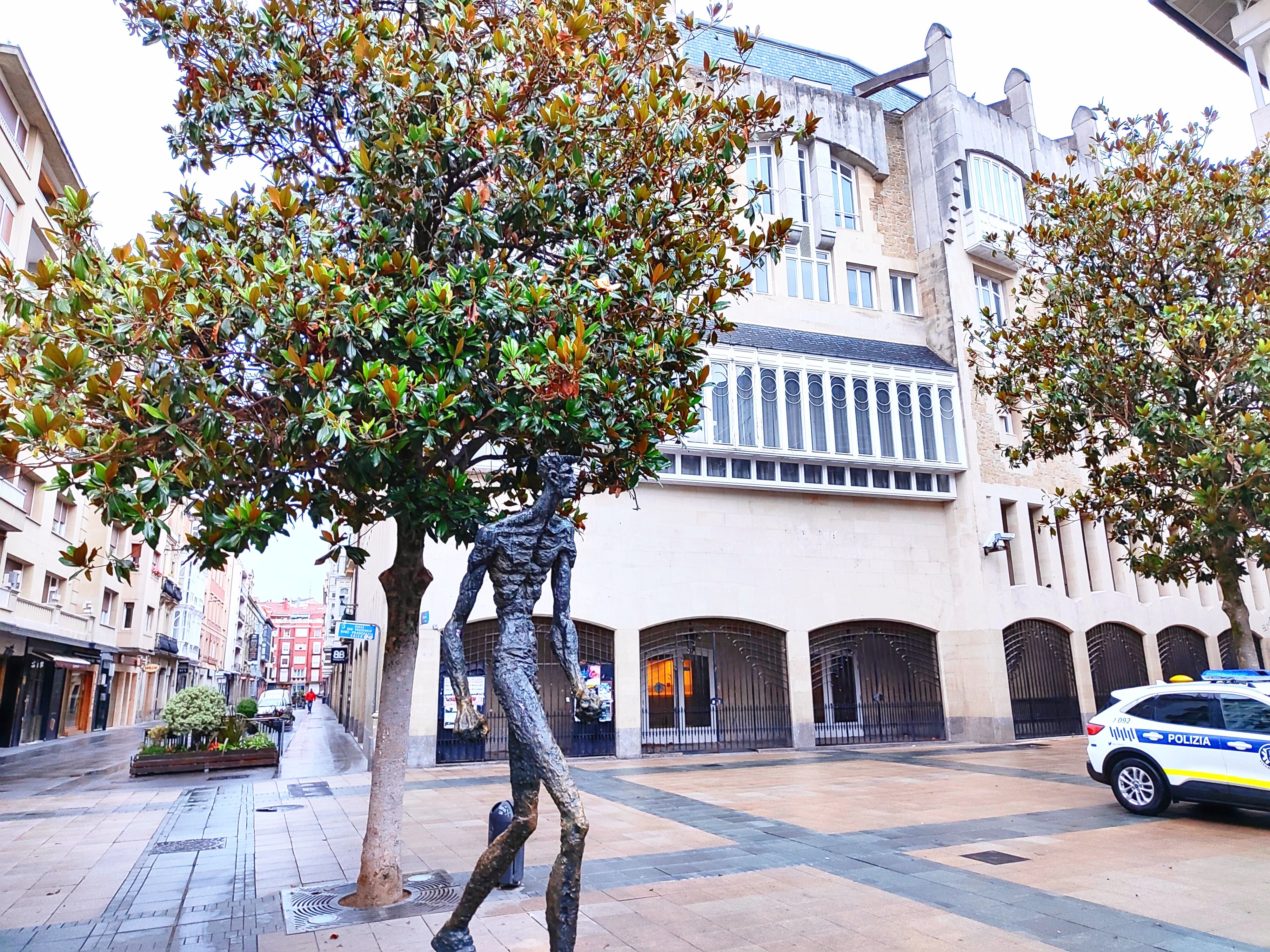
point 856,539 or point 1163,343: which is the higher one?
point 1163,343

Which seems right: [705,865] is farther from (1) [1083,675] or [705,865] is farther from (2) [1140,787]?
(1) [1083,675]

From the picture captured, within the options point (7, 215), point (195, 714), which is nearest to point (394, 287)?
point (195, 714)

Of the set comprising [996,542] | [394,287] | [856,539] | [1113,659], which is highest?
[856,539]

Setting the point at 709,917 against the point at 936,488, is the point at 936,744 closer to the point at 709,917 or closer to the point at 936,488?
the point at 936,488

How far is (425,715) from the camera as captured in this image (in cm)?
1708

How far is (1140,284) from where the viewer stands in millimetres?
12945

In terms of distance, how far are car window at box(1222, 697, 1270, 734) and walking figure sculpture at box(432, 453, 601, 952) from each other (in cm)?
849

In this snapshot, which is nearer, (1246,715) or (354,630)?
(1246,715)

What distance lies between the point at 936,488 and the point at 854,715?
663 cm

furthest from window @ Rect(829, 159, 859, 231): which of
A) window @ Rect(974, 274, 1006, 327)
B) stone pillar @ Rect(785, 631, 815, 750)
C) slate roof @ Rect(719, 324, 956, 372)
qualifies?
stone pillar @ Rect(785, 631, 815, 750)

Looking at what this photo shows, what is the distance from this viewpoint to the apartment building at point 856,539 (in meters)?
19.4

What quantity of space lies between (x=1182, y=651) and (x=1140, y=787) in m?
19.2

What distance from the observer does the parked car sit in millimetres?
29797

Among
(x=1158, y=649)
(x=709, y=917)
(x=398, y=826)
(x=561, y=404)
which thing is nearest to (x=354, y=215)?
(x=561, y=404)
